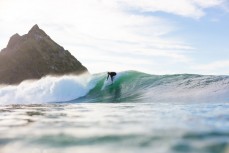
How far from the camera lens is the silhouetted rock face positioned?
2097 inches

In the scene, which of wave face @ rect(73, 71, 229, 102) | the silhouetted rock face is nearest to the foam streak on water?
wave face @ rect(73, 71, 229, 102)

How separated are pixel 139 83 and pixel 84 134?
1732 cm

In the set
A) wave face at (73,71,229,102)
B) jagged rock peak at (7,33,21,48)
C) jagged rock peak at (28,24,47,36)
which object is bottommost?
wave face at (73,71,229,102)

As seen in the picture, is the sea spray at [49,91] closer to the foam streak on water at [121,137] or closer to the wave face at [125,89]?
the wave face at [125,89]

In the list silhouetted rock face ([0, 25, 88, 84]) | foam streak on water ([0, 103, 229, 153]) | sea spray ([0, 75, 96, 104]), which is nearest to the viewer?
foam streak on water ([0, 103, 229, 153])

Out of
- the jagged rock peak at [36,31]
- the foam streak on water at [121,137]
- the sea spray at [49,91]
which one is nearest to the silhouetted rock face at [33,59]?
the jagged rock peak at [36,31]

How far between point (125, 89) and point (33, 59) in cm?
3690

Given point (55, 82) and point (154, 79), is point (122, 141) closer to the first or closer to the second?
point (154, 79)

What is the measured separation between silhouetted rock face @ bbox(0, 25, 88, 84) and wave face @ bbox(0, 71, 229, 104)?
27.1m

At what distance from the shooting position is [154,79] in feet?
76.3

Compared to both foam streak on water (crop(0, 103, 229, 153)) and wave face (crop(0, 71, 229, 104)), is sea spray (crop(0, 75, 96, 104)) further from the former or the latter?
foam streak on water (crop(0, 103, 229, 153))

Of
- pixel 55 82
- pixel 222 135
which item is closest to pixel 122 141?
pixel 222 135

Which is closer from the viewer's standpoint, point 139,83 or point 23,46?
point 139,83

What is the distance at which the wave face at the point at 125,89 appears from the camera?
18.1m
